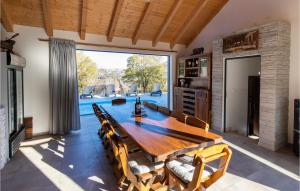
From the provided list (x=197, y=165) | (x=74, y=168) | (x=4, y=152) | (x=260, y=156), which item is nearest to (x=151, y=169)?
(x=197, y=165)

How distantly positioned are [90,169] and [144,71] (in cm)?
875

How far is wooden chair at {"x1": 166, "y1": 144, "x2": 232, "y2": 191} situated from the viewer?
4.64ft

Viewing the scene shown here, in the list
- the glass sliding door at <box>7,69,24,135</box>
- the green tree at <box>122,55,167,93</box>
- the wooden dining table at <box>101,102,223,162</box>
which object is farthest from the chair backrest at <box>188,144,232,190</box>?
the green tree at <box>122,55,167,93</box>

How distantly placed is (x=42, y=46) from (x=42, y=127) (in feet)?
6.59

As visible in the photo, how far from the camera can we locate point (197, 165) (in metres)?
1.40

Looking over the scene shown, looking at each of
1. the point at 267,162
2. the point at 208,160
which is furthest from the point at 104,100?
the point at 208,160

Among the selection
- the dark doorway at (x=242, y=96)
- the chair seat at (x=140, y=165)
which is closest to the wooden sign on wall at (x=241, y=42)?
the dark doorway at (x=242, y=96)

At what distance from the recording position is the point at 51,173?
2.71m

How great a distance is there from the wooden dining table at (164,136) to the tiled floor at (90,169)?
0.80m

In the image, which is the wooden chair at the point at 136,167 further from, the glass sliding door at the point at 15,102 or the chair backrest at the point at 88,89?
the chair backrest at the point at 88,89

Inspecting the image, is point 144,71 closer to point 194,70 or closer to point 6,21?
point 194,70

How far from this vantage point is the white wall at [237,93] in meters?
4.55

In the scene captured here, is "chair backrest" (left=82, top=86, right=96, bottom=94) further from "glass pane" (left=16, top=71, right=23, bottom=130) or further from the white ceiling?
the white ceiling

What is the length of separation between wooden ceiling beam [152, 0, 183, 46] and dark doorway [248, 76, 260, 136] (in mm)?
2421
